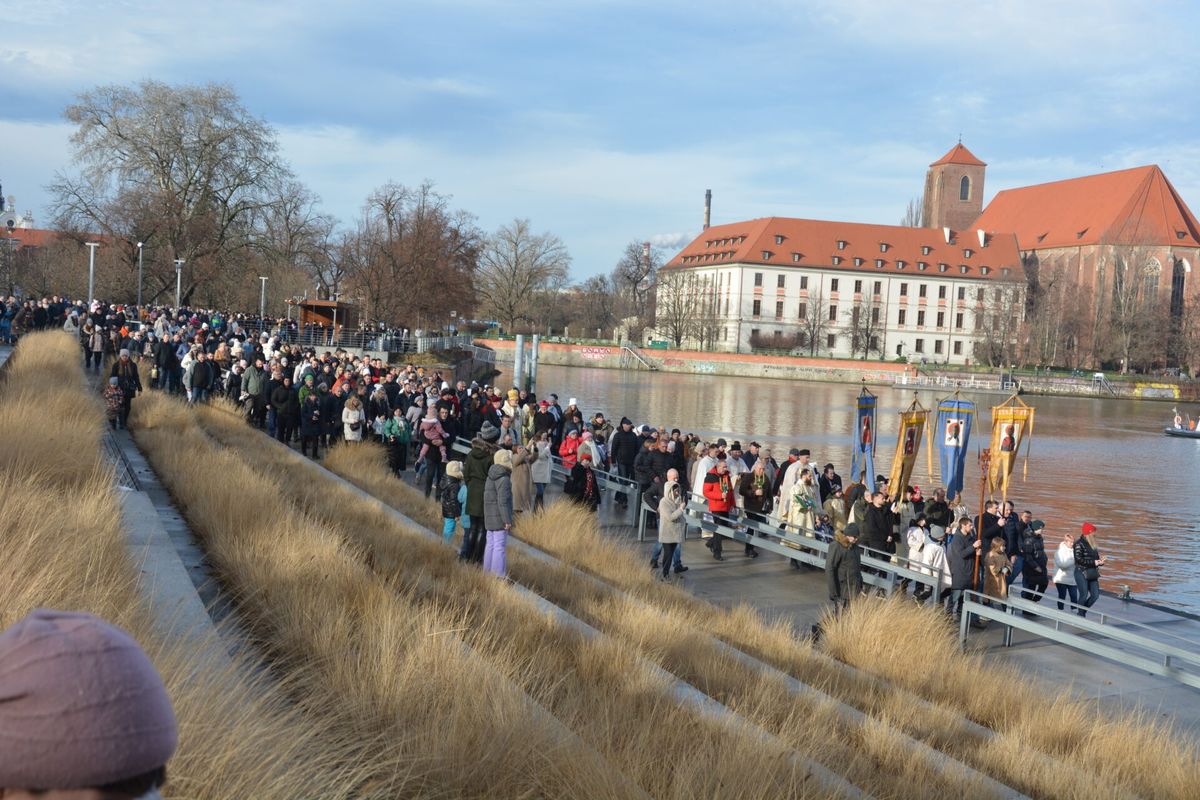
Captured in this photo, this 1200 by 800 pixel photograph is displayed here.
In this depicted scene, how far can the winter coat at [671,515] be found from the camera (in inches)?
526

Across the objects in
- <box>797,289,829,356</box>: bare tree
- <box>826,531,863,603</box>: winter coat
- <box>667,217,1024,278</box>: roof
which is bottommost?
<box>826,531,863,603</box>: winter coat

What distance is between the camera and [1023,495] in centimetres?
3203

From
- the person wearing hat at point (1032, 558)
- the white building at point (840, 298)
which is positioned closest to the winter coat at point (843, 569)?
the person wearing hat at point (1032, 558)

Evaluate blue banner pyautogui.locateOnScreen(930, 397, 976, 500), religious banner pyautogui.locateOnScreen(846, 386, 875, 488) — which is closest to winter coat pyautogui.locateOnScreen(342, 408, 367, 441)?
religious banner pyautogui.locateOnScreen(846, 386, 875, 488)

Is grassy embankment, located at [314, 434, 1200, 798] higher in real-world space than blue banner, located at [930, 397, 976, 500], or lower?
lower

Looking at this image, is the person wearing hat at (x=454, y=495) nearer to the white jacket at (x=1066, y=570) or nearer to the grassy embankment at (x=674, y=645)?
the grassy embankment at (x=674, y=645)

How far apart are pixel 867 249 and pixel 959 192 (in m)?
20.3

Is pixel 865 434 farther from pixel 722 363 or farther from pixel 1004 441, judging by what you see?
pixel 722 363

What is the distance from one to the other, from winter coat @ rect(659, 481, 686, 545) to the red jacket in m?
2.35

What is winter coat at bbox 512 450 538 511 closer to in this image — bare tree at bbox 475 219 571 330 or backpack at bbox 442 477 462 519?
backpack at bbox 442 477 462 519

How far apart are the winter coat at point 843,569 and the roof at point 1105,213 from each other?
10281 centimetres

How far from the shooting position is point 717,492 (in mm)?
16031

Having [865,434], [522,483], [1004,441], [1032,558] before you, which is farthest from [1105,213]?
[522,483]

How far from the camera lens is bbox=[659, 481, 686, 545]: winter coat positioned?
13.4m
